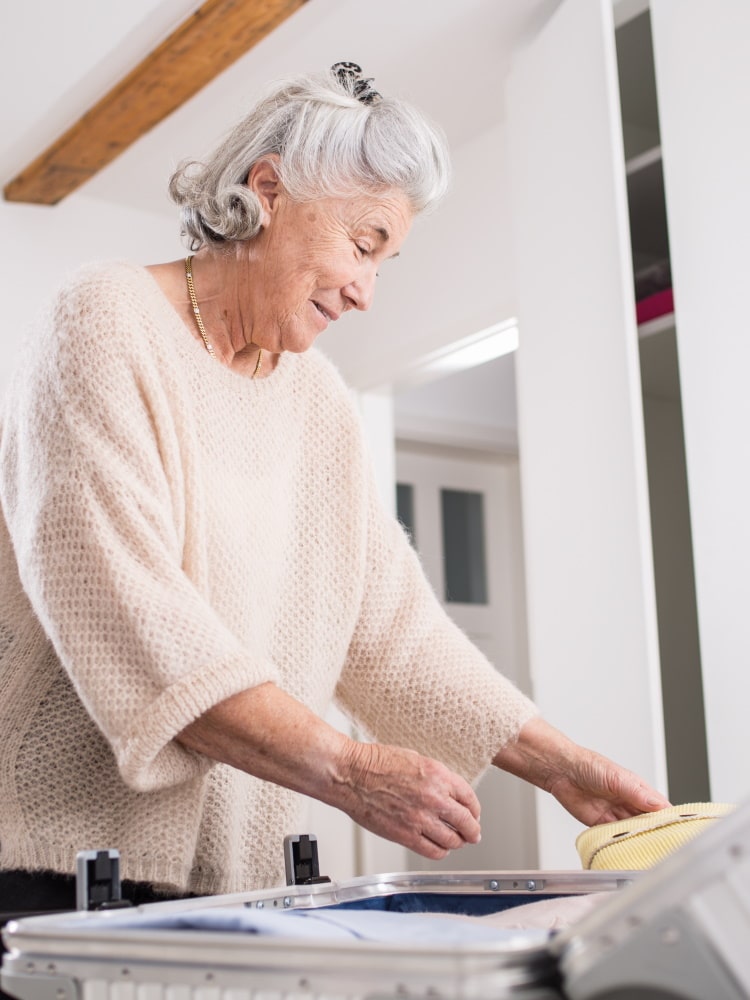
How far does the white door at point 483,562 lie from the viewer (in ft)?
13.6

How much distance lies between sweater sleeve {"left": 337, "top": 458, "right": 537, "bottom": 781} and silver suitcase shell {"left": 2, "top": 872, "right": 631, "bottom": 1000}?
0.49 meters

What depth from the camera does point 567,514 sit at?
2123 mm

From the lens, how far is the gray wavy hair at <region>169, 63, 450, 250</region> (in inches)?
46.3

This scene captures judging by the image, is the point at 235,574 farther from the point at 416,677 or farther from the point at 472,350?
the point at 472,350

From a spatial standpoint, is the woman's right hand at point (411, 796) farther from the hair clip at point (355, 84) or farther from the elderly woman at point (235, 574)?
the hair clip at point (355, 84)

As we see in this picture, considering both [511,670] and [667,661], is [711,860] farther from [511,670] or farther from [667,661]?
[511,670]

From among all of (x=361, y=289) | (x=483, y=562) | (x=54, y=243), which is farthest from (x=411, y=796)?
(x=483, y=562)

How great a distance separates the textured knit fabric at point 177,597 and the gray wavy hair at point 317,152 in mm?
140

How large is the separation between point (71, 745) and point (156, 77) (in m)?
2.01

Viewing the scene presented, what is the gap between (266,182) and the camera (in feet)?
3.93

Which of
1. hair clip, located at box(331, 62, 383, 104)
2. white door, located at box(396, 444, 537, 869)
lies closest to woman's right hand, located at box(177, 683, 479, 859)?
hair clip, located at box(331, 62, 383, 104)

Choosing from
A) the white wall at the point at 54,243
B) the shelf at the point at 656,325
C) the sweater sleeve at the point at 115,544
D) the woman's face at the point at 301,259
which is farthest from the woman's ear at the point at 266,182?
the white wall at the point at 54,243

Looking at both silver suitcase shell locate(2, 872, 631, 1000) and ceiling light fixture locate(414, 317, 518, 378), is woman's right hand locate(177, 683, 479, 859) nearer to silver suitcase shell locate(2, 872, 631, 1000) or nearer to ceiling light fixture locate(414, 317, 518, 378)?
silver suitcase shell locate(2, 872, 631, 1000)

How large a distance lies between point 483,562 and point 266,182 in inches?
128
